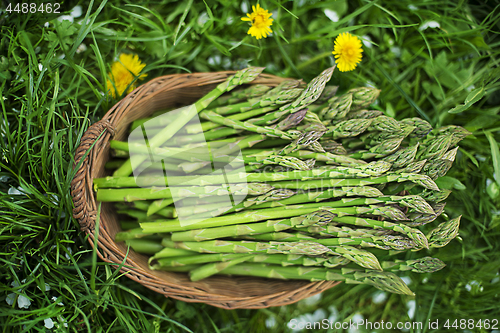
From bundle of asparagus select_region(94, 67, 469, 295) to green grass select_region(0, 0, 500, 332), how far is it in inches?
9.6

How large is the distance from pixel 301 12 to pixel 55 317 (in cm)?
211

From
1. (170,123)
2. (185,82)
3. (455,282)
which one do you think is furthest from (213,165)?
(455,282)

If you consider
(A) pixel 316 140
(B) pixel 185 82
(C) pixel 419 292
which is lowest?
(C) pixel 419 292

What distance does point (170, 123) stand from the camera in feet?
5.29

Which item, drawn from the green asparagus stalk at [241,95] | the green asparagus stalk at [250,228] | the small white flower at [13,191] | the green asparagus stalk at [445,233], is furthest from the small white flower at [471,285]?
the small white flower at [13,191]

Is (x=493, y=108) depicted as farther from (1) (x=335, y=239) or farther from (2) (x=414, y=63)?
(1) (x=335, y=239)

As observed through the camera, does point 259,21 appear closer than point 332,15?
Yes

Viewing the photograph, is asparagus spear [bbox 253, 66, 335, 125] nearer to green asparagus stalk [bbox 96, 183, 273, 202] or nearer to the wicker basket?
the wicker basket

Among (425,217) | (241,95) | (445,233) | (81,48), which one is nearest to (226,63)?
(241,95)

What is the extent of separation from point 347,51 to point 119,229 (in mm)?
1602

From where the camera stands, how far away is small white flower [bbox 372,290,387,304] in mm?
2068

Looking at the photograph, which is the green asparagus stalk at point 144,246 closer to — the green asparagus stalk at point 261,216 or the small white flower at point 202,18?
the green asparagus stalk at point 261,216

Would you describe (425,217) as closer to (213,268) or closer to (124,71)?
(213,268)

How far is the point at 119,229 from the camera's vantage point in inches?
68.2
